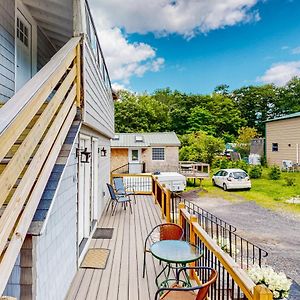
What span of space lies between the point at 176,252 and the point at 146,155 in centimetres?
1770

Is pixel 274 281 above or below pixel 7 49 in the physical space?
below

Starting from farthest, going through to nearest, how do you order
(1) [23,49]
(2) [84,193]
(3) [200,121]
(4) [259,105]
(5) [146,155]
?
1. (4) [259,105]
2. (3) [200,121]
3. (5) [146,155]
4. (2) [84,193]
5. (1) [23,49]

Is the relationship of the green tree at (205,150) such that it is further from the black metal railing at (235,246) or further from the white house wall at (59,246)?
the white house wall at (59,246)

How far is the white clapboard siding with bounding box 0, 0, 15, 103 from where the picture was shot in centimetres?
385

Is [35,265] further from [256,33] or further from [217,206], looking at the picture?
[256,33]

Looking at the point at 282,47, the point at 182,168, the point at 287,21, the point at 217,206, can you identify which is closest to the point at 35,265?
the point at 217,206

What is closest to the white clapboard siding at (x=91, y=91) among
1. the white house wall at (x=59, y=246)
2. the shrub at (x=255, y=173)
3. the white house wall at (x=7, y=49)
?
the white house wall at (x=59, y=246)

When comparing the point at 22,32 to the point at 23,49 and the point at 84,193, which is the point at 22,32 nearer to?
the point at 23,49

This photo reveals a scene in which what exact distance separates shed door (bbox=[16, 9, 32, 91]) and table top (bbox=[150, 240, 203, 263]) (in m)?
3.54

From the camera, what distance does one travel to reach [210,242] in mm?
2969

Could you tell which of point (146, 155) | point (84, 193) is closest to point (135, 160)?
point (146, 155)

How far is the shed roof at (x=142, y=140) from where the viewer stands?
808 inches

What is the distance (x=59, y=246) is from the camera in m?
3.12

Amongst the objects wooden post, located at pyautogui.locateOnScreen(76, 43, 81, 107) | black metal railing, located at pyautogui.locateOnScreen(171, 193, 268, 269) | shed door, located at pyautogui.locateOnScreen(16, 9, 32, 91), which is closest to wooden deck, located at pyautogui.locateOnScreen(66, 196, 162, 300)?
black metal railing, located at pyautogui.locateOnScreen(171, 193, 268, 269)
